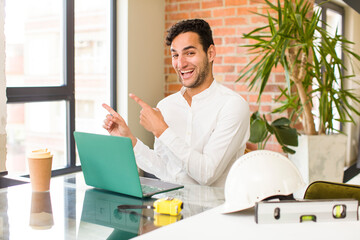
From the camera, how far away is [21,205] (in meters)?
1.57

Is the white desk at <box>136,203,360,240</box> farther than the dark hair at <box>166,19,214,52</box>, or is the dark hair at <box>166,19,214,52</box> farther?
the dark hair at <box>166,19,214,52</box>

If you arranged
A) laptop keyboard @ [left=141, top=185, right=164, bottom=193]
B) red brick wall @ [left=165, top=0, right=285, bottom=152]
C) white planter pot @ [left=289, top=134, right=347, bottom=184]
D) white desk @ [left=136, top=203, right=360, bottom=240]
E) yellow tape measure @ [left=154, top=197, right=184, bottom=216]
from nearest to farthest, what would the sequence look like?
white desk @ [left=136, top=203, right=360, bottom=240]
yellow tape measure @ [left=154, top=197, right=184, bottom=216]
laptop keyboard @ [left=141, top=185, right=164, bottom=193]
white planter pot @ [left=289, top=134, right=347, bottom=184]
red brick wall @ [left=165, top=0, right=285, bottom=152]

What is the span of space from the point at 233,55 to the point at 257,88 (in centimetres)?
35

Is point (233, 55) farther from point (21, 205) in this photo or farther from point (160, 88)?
point (21, 205)

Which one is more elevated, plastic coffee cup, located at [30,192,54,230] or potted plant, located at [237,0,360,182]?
potted plant, located at [237,0,360,182]

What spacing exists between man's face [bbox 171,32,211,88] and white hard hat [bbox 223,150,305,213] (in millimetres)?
1167

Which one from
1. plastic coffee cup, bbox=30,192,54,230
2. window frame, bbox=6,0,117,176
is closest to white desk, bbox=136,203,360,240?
plastic coffee cup, bbox=30,192,54,230

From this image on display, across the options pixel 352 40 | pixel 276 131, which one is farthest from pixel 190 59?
pixel 352 40

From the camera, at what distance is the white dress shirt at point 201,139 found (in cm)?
209

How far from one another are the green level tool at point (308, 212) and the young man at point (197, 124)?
872mm

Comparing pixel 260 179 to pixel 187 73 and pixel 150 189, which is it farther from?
pixel 187 73

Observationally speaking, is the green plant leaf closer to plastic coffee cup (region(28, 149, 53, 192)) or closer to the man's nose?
the man's nose

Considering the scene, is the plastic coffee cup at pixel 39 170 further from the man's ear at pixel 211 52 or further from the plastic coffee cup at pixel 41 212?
the man's ear at pixel 211 52

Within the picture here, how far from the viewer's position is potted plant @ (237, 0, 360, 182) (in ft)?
11.5
